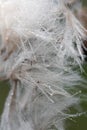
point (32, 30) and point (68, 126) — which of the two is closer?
point (32, 30)

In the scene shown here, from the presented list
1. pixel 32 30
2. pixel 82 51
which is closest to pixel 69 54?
pixel 82 51

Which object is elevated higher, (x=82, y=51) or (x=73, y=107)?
(x=82, y=51)

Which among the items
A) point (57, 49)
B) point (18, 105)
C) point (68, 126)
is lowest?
point (68, 126)

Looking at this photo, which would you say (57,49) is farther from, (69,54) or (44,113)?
(44,113)

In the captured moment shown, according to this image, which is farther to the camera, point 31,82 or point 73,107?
point 73,107

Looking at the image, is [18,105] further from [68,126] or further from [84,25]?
[84,25]

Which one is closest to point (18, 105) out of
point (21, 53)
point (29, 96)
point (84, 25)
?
point (29, 96)
